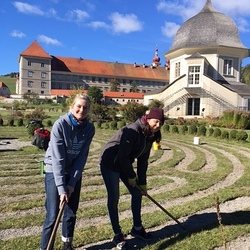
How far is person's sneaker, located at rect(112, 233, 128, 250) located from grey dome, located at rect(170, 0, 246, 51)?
3495 cm

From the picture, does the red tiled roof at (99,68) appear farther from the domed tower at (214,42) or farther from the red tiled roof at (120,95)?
the domed tower at (214,42)

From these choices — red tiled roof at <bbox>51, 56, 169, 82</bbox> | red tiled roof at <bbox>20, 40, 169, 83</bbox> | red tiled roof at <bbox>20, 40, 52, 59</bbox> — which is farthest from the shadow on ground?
red tiled roof at <bbox>51, 56, 169, 82</bbox>

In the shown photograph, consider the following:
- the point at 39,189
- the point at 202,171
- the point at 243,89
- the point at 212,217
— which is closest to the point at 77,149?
the point at 212,217

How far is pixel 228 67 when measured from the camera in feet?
121

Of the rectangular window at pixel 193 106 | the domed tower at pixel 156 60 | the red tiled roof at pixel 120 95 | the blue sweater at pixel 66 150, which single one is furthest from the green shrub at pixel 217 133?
the domed tower at pixel 156 60

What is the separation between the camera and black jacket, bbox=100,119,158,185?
138 inches

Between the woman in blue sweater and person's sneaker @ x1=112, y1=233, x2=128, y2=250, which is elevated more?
the woman in blue sweater

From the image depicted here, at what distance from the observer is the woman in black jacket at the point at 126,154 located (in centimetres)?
354

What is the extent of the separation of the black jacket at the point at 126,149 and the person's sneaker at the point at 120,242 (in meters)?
0.79

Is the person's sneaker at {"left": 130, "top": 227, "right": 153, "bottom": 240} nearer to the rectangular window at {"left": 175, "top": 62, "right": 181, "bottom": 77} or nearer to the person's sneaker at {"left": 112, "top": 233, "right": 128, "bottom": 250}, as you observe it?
the person's sneaker at {"left": 112, "top": 233, "right": 128, "bottom": 250}

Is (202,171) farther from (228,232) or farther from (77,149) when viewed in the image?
(77,149)

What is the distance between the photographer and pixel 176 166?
947 cm

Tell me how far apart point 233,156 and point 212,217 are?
23.1 ft

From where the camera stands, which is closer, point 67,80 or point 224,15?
point 224,15
